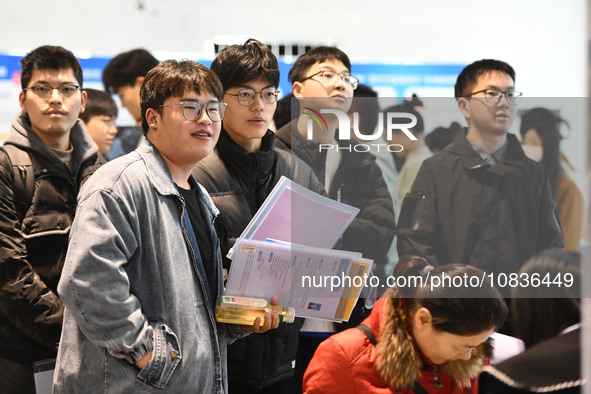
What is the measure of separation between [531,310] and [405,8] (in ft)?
15.0

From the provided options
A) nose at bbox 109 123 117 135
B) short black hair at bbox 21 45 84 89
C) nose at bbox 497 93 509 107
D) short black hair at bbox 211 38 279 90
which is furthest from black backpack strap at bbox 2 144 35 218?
nose at bbox 497 93 509 107

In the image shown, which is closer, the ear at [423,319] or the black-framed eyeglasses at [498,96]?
the ear at [423,319]

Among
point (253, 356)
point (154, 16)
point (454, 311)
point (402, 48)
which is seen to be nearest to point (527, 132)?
point (454, 311)

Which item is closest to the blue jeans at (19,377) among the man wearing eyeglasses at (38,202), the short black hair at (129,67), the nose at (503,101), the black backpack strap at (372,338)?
the man wearing eyeglasses at (38,202)

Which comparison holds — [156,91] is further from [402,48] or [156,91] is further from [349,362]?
[402,48]

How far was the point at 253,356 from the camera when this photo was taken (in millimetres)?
2334

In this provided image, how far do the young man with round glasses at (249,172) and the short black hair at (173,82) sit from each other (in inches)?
12.5

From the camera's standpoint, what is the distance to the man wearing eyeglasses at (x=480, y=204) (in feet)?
7.29

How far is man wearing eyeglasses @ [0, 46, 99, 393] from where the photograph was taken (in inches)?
90.9

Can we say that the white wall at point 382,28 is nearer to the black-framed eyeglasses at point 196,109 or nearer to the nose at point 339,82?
the nose at point 339,82

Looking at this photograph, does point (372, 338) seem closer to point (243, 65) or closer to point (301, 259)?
point (301, 259)

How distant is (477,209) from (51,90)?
164 cm

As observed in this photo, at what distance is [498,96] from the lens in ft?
7.70

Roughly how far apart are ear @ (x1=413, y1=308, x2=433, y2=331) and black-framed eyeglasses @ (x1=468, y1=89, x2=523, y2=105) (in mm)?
787
